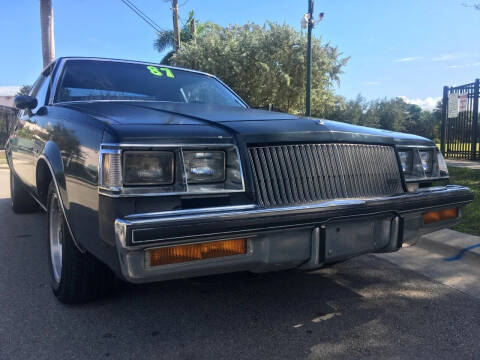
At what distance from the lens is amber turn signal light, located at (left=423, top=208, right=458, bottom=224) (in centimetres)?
283

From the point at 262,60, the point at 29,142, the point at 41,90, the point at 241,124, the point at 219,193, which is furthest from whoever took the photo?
the point at 262,60

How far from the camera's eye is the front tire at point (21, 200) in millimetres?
5688

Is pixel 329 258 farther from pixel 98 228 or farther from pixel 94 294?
pixel 94 294

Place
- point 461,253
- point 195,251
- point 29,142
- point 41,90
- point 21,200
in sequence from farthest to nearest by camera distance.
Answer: point 21,200, point 41,90, point 461,253, point 29,142, point 195,251

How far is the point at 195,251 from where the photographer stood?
1.99m

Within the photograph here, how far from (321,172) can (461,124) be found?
1069 centimetres

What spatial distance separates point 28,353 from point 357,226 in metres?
1.95

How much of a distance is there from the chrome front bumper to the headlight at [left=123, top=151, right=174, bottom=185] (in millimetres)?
201

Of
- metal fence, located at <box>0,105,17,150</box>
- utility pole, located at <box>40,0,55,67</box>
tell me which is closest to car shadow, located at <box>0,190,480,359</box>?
utility pole, located at <box>40,0,55,67</box>

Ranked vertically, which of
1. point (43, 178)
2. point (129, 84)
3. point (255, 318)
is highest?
point (129, 84)

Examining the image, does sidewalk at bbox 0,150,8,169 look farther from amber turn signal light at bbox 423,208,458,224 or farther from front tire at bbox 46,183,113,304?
amber turn signal light at bbox 423,208,458,224

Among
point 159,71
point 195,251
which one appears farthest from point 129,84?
point 195,251

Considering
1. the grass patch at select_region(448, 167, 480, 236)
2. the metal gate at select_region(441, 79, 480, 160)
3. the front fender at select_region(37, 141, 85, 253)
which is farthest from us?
the metal gate at select_region(441, 79, 480, 160)

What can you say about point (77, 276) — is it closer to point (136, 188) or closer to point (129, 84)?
point (136, 188)
